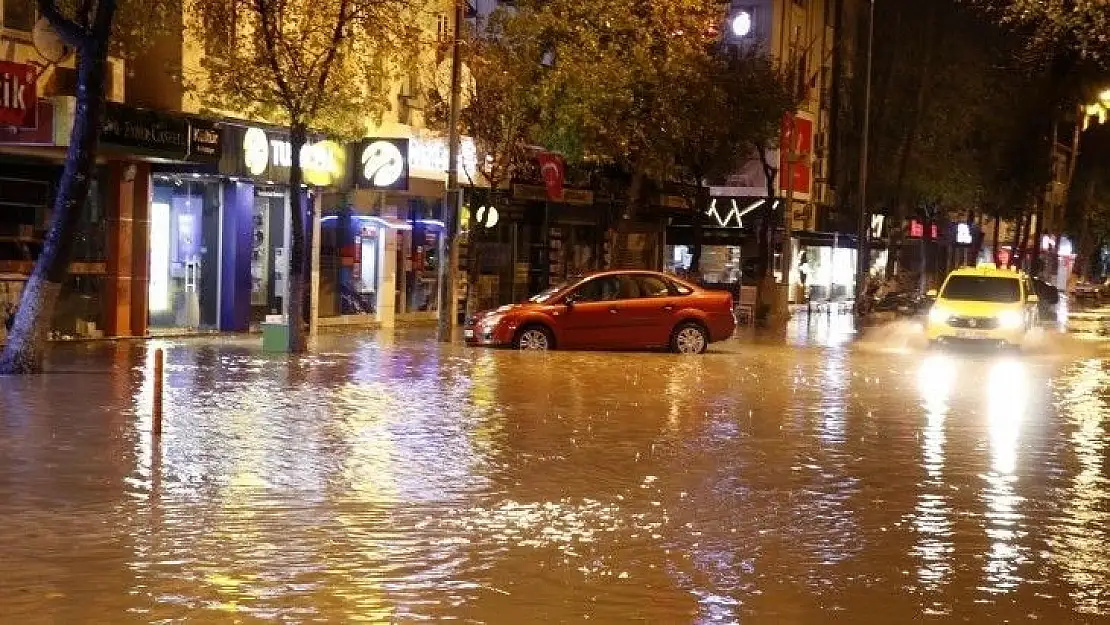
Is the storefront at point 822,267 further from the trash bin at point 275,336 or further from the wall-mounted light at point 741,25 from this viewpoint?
the trash bin at point 275,336

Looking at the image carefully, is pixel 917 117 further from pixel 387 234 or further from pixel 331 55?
pixel 331 55

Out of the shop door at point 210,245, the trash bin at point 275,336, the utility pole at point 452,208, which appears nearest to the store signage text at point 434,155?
the utility pole at point 452,208

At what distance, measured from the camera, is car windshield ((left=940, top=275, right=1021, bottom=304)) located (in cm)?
3019

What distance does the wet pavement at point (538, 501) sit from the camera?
8.25 metres

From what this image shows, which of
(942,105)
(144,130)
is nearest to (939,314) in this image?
(144,130)

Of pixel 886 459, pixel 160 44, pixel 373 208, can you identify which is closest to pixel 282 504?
pixel 886 459

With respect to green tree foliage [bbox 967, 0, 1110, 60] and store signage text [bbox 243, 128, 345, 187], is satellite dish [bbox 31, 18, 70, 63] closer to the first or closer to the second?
store signage text [bbox 243, 128, 345, 187]

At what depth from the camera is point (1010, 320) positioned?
29.3m

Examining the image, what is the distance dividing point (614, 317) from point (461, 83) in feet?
24.0

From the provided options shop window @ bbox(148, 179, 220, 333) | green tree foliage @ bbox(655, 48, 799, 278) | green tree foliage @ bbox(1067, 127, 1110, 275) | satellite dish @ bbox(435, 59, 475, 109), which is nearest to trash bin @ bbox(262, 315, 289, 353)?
shop window @ bbox(148, 179, 220, 333)

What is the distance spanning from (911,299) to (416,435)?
1540 inches

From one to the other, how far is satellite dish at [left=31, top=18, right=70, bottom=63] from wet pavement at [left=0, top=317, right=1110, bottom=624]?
5.03 m

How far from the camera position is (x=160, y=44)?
25844 millimetres

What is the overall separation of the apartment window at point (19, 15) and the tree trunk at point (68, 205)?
4648 mm
